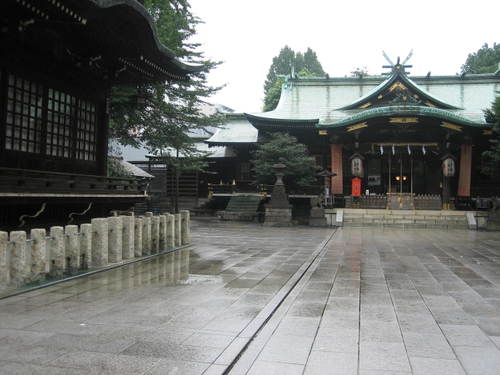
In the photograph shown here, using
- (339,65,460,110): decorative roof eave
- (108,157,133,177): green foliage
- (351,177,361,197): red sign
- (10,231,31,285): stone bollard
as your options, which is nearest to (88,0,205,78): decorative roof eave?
(10,231,31,285): stone bollard

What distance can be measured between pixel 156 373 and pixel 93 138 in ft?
36.6

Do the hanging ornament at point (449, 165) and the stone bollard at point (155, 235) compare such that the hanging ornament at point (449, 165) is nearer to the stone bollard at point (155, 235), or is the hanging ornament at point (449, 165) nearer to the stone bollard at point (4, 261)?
the stone bollard at point (155, 235)

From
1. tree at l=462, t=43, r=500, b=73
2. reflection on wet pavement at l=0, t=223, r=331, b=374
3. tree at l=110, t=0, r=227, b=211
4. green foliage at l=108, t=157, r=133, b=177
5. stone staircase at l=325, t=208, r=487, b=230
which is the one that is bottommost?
reflection on wet pavement at l=0, t=223, r=331, b=374

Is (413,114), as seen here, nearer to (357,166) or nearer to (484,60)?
(357,166)

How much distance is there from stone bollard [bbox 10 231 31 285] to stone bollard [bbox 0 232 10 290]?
103 mm

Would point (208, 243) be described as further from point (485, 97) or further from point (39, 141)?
point (485, 97)

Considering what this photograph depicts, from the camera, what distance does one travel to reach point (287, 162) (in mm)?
24188

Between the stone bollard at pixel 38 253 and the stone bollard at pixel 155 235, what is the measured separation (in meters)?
3.60

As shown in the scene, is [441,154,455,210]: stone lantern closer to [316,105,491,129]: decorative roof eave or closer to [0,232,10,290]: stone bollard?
[316,105,491,129]: decorative roof eave

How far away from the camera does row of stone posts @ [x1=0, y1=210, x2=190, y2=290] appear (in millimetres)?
6297

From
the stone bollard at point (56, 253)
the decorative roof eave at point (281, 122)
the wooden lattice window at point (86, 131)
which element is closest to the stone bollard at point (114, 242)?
the stone bollard at point (56, 253)

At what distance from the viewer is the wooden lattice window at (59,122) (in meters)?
11.4

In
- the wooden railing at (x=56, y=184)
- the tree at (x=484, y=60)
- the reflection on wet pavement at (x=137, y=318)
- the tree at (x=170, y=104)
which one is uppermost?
the tree at (x=484, y=60)

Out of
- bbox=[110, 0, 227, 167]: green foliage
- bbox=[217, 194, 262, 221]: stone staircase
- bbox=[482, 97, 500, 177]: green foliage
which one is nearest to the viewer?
bbox=[110, 0, 227, 167]: green foliage
